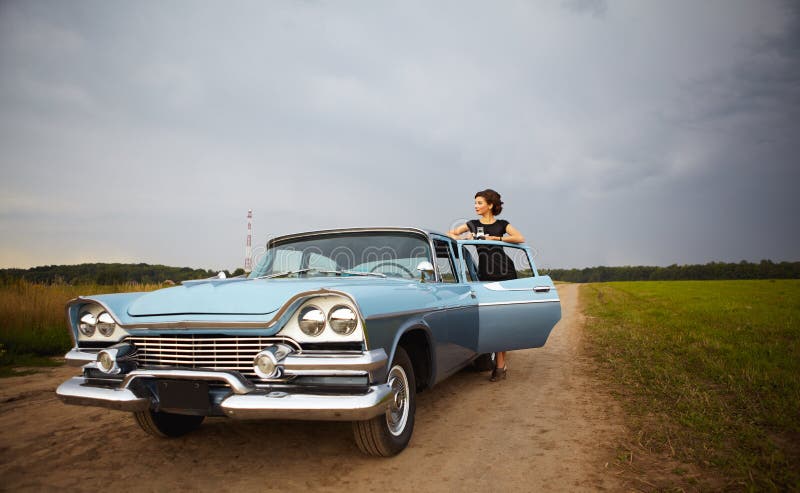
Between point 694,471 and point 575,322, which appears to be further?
point 575,322

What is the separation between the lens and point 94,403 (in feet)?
9.04

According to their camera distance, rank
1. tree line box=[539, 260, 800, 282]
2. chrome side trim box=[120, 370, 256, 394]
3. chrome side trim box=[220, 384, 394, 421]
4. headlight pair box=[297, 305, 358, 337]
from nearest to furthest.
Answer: chrome side trim box=[220, 384, 394, 421] → chrome side trim box=[120, 370, 256, 394] → headlight pair box=[297, 305, 358, 337] → tree line box=[539, 260, 800, 282]

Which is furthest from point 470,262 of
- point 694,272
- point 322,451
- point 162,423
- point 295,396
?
point 694,272

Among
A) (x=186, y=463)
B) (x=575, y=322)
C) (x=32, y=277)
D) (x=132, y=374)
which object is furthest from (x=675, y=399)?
(x=32, y=277)

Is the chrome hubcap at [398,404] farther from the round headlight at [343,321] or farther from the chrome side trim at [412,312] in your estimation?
the round headlight at [343,321]

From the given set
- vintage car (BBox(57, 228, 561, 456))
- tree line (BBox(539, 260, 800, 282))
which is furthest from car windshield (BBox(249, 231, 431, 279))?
tree line (BBox(539, 260, 800, 282))

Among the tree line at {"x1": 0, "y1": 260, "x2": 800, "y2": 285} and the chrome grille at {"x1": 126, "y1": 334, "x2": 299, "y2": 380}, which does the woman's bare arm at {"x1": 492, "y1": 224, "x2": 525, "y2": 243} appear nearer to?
the tree line at {"x1": 0, "y1": 260, "x2": 800, "y2": 285}

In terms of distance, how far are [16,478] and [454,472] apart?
254 cm

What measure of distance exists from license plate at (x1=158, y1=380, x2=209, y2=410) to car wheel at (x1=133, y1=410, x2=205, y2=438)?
2.53ft

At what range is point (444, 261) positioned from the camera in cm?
443

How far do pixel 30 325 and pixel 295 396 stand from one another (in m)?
7.95

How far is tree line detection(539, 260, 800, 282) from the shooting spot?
233ft

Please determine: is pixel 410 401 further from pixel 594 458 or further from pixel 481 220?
pixel 481 220

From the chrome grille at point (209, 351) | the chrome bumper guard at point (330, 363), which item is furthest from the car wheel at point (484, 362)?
the chrome grille at point (209, 351)
